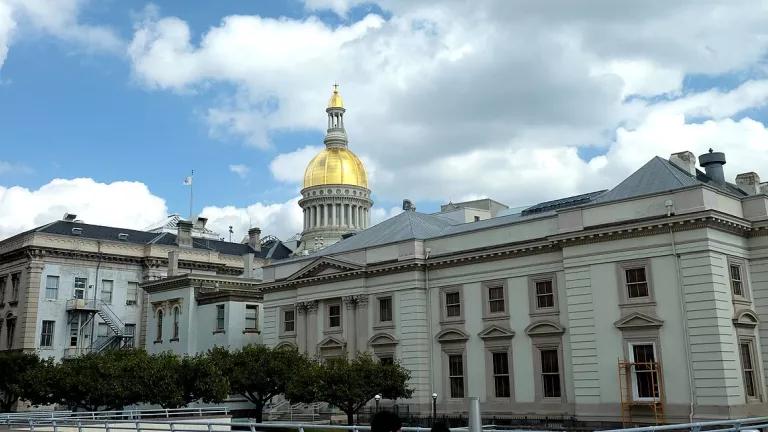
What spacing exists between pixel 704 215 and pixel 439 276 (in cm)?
1629

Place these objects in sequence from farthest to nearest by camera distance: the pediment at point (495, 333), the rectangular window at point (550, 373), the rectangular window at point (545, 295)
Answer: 1. the pediment at point (495, 333)
2. the rectangular window at point (545, 295)
3. the rectangular window at point (550, 373)

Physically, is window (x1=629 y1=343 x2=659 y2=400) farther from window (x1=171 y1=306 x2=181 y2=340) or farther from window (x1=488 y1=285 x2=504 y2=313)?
window (x1=171 y1=306 x2=181 y2=340)

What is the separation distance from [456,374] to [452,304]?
4049mm

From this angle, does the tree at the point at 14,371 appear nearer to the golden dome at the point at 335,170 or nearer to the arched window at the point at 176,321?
the arched window at the point at 176,321

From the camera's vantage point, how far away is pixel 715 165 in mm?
42438

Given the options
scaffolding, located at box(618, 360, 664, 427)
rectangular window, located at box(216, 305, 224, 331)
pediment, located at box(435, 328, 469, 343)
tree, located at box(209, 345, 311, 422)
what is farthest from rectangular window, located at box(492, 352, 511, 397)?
rectangular window, located at box(216, 305, 224, 331)

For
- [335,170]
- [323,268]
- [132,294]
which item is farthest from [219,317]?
[335,170]

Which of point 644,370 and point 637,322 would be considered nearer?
point 644,370

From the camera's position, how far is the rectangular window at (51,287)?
63906 millimetres

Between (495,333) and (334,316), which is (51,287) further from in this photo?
(495,333)

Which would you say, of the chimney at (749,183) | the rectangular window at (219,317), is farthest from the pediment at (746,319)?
the rectangular window at (219,317)

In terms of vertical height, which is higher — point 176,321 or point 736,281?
point 176,321

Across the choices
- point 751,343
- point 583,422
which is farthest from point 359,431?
point 751,343

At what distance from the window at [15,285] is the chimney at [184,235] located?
1405 cm
